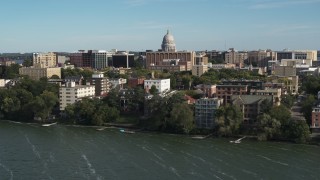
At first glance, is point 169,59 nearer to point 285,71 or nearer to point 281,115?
point 285,71

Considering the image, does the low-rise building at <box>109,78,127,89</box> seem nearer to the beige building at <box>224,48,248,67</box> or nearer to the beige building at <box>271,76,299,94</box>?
the beige building at <box>271,76,299,94</box>

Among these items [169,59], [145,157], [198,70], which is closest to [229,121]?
[145,157]

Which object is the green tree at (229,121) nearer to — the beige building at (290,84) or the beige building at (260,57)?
the beige building at (290,84)

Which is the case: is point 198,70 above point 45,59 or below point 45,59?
below

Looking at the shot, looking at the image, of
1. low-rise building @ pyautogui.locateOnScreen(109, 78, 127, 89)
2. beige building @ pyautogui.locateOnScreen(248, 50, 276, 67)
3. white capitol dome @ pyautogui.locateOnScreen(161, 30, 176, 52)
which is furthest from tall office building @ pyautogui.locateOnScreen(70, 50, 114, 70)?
low-rise building @ pyautogui.locateOnScreen(109, 78, 127, 89)

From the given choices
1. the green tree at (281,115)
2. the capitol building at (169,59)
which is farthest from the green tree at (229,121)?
the capitol building at (169,59)

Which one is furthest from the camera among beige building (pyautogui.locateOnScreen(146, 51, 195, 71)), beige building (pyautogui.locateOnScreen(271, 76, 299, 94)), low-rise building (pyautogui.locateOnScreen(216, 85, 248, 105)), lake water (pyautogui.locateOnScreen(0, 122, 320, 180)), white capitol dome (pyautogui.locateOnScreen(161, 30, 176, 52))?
white capitol dome (pyautogui.locateOnScreen(161, 30, 176, 52))
